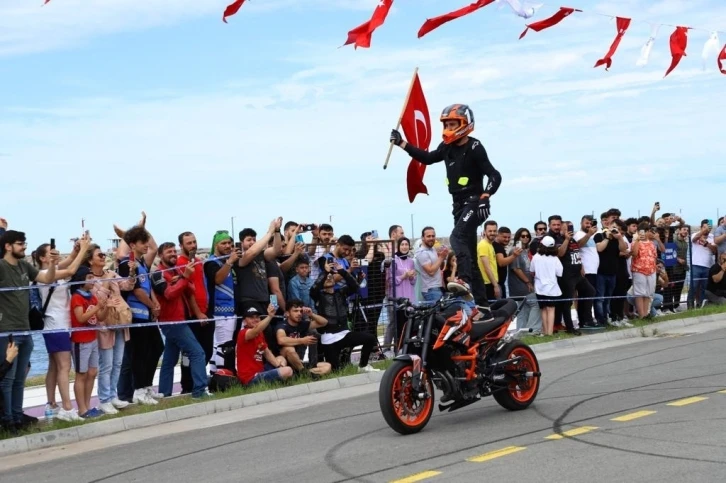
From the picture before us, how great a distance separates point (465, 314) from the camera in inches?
395

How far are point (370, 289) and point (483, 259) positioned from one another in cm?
213

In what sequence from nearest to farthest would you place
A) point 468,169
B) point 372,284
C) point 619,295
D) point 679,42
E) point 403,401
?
point 403,401 < point 468,169 < point 372,284 < point 679,42 < point 619,295

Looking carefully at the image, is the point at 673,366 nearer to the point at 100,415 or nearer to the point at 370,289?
the point at 370,289

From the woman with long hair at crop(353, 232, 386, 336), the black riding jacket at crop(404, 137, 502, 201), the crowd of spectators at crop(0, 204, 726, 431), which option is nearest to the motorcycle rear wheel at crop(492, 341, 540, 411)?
the crowd of spectators at crop(0, 204, 726, 431)

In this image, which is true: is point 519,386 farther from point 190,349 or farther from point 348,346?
point 348,346

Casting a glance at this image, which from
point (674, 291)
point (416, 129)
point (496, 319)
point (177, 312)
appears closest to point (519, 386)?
point (496, 319)

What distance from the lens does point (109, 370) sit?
1238 centimetres

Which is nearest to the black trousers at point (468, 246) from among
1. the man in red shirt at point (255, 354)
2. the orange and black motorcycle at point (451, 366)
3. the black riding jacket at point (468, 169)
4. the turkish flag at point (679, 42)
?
the black riding jacket at point (468, 169)

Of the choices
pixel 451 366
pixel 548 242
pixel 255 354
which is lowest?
pixel 255 354

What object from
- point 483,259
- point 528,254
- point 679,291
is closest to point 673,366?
point 483,259

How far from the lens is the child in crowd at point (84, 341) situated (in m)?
11.9

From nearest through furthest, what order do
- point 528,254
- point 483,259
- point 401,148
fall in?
point 401,148
point 483,259
point 528,254

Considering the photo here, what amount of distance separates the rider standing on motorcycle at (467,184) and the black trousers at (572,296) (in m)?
7.80

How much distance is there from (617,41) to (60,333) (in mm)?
10036
